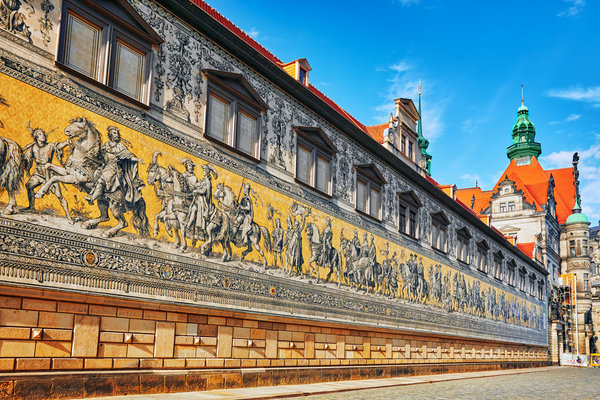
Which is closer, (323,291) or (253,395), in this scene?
(253,395)

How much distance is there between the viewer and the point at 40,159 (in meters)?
8.54

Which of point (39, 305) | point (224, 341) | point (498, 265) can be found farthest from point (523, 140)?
point (39, 305)

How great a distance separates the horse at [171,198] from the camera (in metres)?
10.5

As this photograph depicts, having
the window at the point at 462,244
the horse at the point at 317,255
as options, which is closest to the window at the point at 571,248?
the window at the point at 462,244

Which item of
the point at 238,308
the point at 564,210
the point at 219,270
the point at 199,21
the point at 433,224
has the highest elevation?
the point at 564,210

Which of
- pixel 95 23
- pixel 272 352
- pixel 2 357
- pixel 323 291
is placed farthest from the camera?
pixel 323 291

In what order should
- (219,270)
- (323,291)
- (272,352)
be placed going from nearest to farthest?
1. (219,270)
2. (272,352)
3. (323,291)

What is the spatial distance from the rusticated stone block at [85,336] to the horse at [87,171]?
4.54 ft

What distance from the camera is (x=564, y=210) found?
61.9 meters

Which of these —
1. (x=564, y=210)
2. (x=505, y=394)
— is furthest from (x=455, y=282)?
(x=564, y=210)

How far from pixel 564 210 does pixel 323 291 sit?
54.2 metres

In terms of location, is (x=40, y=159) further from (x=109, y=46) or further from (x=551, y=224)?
(x=551, y=224)

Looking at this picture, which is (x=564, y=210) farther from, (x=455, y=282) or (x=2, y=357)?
(x=2, y=357)

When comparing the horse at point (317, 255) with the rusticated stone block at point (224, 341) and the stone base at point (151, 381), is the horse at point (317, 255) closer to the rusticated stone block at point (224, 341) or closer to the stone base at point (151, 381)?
the stone base at point (151, 381)
